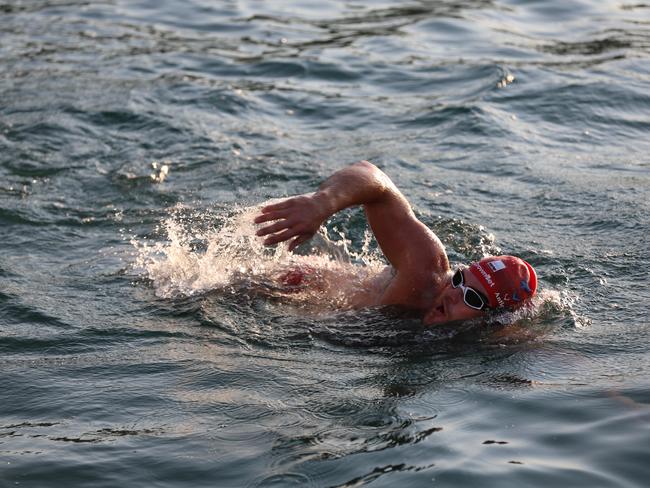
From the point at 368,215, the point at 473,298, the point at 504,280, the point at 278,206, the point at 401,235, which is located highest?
the point at 278,206

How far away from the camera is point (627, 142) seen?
10.7m

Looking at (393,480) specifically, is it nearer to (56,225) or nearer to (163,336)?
(163,336)

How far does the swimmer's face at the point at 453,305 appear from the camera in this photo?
21.4 feet

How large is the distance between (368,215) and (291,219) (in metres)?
1.33

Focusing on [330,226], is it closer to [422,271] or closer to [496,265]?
[422,271]

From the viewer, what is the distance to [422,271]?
22.2ft

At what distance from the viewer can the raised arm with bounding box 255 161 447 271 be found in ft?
17.7

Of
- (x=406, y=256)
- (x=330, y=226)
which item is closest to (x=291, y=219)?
(x=406, y=256)

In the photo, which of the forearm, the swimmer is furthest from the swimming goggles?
the forearm

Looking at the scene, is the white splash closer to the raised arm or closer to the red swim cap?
the raised arm

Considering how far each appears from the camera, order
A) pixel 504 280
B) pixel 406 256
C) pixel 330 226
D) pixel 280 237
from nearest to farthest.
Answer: pixel 280 237 → pixel 504 280 → pixel 406 256 → pixel 330 226

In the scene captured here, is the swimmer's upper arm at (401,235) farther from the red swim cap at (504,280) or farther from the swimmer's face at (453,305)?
the red swim cap at (504,280)

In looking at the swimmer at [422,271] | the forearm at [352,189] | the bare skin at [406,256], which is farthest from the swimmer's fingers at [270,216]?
the bare skin at [406,256]

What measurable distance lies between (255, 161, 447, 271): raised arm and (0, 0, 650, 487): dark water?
486 mm
